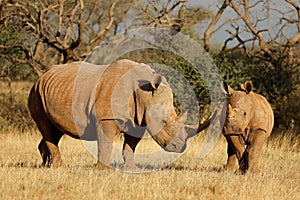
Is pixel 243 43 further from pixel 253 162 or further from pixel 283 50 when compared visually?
pixel 253 162

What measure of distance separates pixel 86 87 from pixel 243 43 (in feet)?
38.7

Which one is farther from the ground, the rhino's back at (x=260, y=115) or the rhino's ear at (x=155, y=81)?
the rhino's ear at (x=155, y=81)

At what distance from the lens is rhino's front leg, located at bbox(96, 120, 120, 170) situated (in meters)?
9.80

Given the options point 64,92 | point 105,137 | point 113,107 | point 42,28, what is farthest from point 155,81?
point 42,28

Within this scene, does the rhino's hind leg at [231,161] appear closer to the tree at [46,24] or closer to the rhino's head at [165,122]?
the rhino's head at [165,122]

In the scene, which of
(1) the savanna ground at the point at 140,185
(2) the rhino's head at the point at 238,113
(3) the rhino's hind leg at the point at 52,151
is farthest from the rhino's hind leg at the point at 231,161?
(3) the rhino's hind leg at the point at 52,151

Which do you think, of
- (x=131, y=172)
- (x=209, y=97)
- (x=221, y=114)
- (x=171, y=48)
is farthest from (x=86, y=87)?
(x=171, y=48)

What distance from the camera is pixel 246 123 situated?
9.75 m

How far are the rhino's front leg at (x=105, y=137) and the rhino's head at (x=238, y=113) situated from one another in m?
1.73

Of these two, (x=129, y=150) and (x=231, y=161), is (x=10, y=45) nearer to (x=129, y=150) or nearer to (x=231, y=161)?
(x=129, y=150)

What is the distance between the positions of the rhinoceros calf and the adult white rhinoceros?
47cm

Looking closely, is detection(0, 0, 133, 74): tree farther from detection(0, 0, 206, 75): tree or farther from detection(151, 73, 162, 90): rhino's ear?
detection(151, 73, 162, 90): rhino's ear

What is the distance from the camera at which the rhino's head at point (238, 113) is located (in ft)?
31.4

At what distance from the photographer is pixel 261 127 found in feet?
32.9
